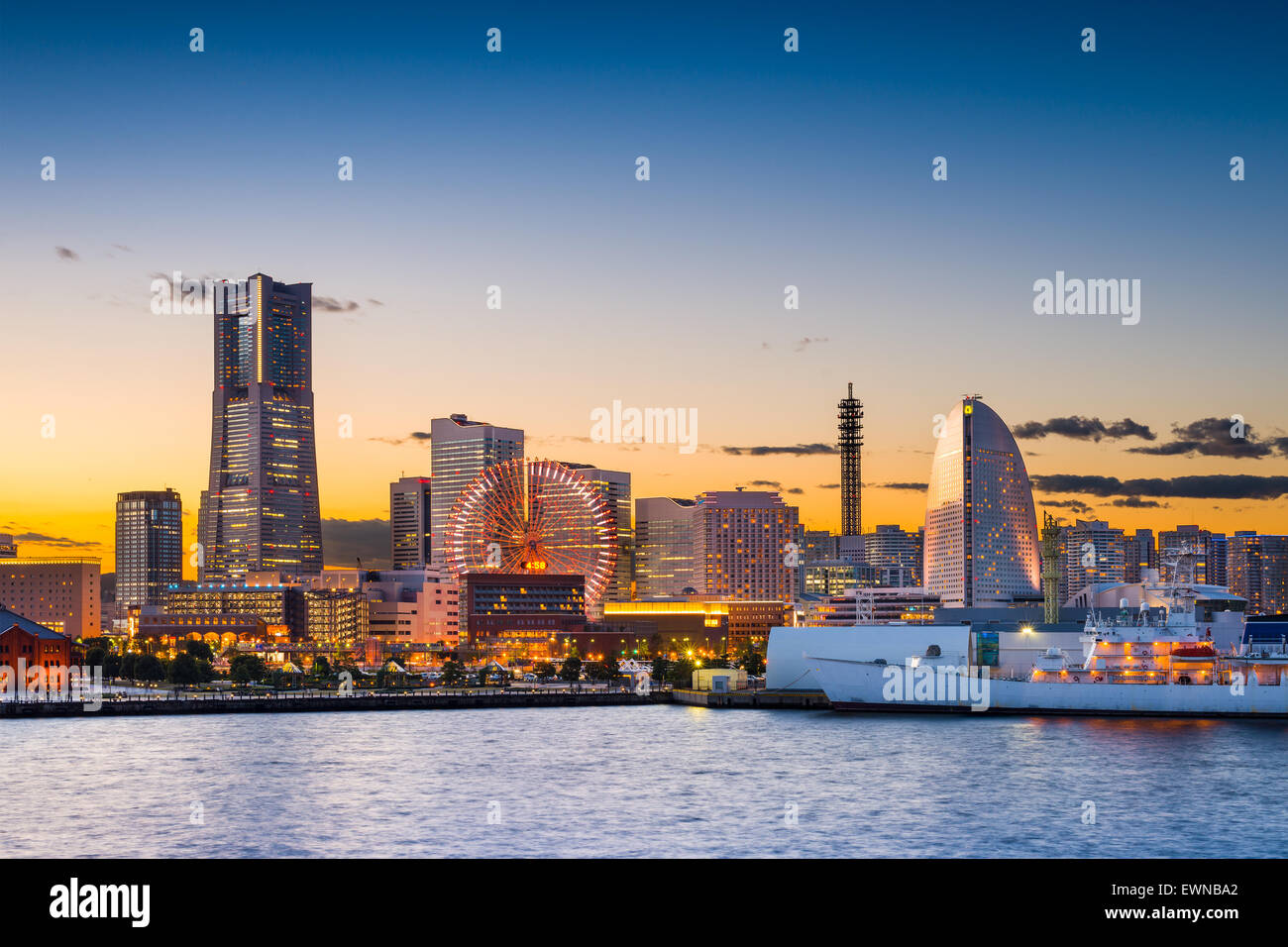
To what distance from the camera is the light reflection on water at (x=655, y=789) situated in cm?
3159

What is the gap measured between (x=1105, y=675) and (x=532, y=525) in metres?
66.7

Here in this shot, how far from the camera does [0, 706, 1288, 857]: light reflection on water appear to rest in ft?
104

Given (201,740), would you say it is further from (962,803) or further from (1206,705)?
(1206,705)

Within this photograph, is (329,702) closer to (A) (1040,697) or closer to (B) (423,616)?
(A) (1040,697)

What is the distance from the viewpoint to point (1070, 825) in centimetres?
3462

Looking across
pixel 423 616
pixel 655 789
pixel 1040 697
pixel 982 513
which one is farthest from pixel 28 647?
pixel 982 513

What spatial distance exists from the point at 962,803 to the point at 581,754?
2004cm

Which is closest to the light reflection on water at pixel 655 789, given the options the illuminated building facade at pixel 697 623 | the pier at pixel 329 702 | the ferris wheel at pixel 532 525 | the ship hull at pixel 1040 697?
the ship hull at pixel 1040 697

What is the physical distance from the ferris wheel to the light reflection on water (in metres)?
57.0

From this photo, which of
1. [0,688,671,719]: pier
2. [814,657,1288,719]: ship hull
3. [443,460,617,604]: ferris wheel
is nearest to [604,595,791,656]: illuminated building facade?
[443,460,617,604]: ferris wheel

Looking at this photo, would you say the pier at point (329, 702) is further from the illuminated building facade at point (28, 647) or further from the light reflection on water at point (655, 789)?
the illuminated building facade at point (28, 647)

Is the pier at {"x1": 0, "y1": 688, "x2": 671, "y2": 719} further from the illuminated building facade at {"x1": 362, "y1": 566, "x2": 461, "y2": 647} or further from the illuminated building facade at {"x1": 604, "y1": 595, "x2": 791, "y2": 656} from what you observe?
the illuminated building facade at {"x1": 362, "y1": 566, "x2": 461, "y2": 647}
